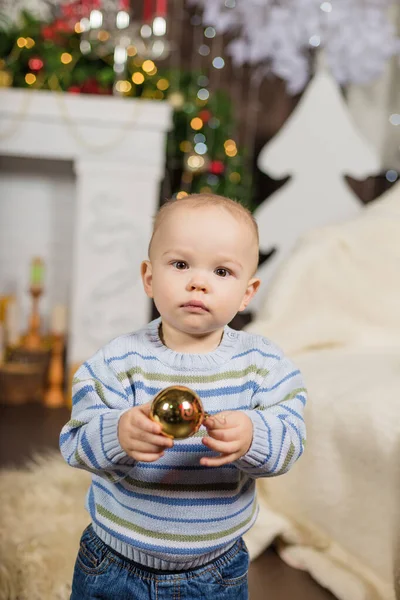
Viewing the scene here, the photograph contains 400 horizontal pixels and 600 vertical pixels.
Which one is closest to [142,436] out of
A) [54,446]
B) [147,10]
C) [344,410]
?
[344,410]

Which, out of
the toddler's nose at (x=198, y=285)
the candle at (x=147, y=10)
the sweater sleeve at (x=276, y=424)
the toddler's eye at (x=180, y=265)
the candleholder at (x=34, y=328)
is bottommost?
the candleholder at (x=34, y=328)

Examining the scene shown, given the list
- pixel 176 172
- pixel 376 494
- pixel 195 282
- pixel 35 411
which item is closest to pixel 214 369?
pixel 195 282

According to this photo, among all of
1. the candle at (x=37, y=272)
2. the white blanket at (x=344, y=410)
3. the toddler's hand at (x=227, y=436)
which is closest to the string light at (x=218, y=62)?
the candle at (x=37, y=272)

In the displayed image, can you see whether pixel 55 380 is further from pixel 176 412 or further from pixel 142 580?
pixel 176 412

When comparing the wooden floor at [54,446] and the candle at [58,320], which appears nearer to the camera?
the wooden floor at [54,446]

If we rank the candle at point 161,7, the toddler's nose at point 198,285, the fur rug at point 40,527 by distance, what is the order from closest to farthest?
the toddler's nose at point 198,285
the fur rug at point 40,527
the candle at point 161,7

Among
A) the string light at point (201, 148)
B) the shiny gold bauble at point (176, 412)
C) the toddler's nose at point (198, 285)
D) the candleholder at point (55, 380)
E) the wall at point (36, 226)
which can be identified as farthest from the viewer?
the wall at point (36, 226)

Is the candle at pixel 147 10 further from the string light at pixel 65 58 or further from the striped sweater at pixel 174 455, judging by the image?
the striped sweater at pixel 174 455

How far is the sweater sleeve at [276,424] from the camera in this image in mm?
853

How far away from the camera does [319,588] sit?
1.43 m

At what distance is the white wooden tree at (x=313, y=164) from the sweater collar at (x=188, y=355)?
1661mm

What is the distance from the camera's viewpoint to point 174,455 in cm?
89

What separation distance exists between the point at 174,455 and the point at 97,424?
0.34 feet

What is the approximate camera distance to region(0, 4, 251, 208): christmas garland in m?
2.58
